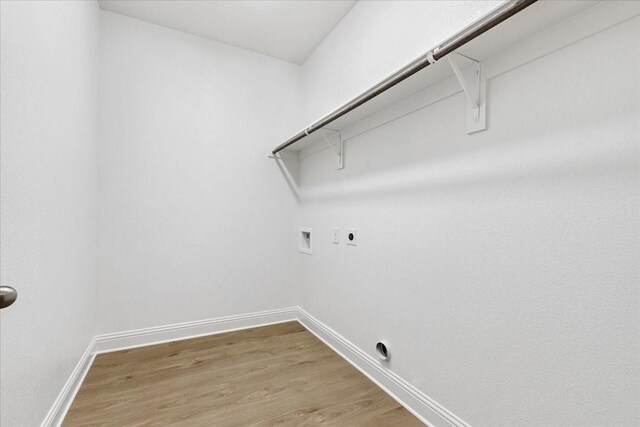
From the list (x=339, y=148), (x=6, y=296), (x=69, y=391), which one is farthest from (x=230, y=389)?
(x=339, y=148)

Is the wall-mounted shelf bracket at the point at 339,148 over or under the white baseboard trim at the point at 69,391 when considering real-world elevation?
over

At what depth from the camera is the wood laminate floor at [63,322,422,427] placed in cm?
136

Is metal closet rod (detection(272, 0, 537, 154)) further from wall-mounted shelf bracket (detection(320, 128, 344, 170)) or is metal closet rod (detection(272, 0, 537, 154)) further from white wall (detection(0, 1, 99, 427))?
white wall (detection(0, 1, 99, 427))

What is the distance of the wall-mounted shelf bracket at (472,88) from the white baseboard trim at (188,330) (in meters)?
2.15

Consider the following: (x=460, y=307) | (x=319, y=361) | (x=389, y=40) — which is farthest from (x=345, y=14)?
(x=319, y=361)

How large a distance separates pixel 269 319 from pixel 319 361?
0.80 metres

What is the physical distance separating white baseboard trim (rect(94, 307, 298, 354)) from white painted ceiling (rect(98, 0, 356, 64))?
2.33 metres

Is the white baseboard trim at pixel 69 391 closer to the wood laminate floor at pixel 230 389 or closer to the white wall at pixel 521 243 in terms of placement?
the wood laminate floor at pixel 230 389

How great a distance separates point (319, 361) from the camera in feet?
6.18

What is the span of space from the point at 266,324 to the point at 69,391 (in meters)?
1.35

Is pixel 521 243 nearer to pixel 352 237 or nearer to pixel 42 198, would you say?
pixel 352 237

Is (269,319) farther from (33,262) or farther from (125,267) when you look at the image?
(33,262)

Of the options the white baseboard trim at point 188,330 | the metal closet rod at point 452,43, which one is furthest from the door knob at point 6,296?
the white baseboard trim at point 188,330

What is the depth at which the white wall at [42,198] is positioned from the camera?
878 mm
